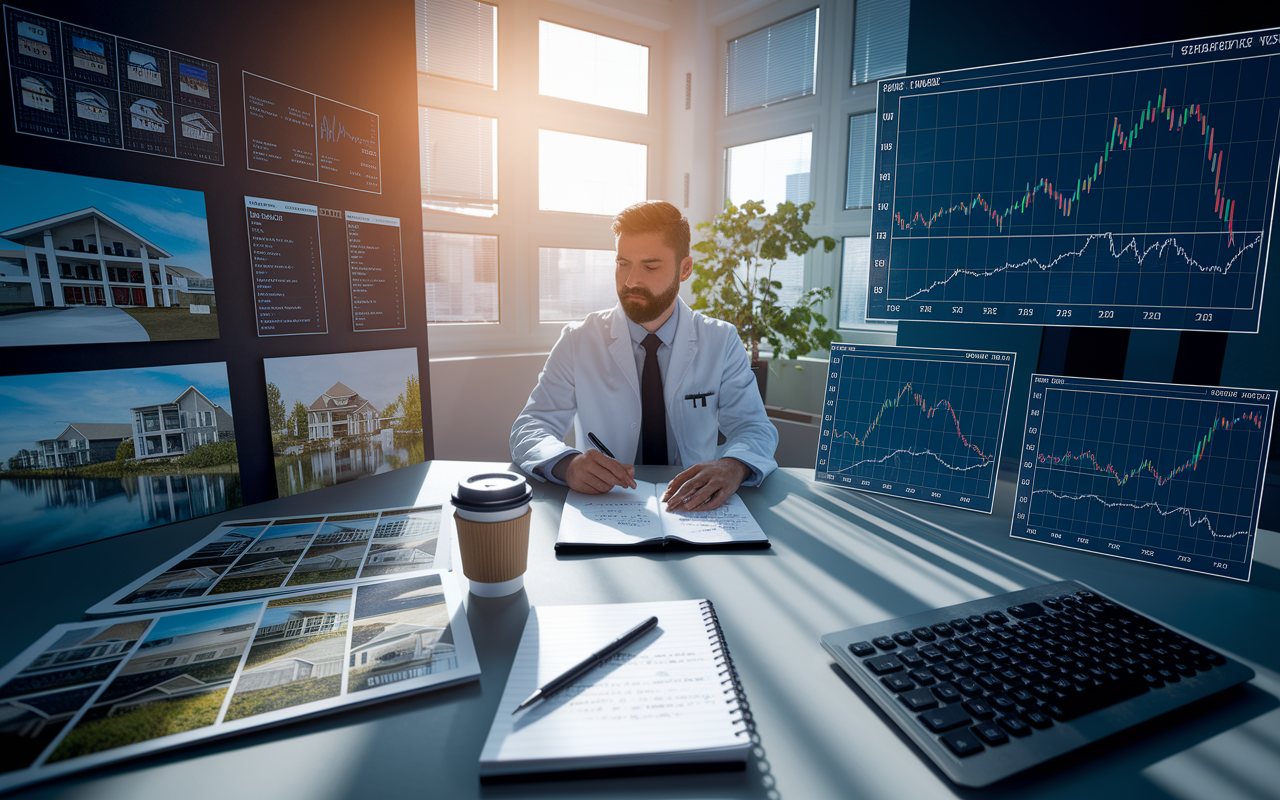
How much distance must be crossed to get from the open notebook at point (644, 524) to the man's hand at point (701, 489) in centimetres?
2

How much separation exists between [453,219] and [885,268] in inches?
84.9

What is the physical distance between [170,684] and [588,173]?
3016mm

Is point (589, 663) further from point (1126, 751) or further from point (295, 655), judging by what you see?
A: point (1126, 751)

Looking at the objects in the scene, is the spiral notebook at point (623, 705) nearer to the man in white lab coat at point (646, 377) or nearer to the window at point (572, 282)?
the man in white lab coat at point (646, 377)

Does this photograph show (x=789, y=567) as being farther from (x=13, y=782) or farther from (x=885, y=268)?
(x=13, y=782)

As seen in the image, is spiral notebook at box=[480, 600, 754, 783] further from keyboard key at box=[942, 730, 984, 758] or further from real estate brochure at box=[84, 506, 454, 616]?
real estate brochure at box=[84, 506, 454, 616]

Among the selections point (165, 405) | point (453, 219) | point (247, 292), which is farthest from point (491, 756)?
point (453, 219)

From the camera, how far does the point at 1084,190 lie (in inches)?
40.1

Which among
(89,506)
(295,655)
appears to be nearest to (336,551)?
(295,655)

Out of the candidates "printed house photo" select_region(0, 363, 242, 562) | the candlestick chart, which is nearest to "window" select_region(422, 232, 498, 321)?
"printed house photo" select_region(0, 363, 242, 562)

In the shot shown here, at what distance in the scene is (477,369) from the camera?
2.63m

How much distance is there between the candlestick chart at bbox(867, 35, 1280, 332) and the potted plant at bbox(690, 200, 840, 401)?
4.06 ft

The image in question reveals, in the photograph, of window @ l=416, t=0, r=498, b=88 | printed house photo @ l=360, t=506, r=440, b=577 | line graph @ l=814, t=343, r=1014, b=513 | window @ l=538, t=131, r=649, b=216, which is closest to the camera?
printed house photo @ l=360, t=506, r=440, b=577

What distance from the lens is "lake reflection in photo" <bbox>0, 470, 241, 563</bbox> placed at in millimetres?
883
